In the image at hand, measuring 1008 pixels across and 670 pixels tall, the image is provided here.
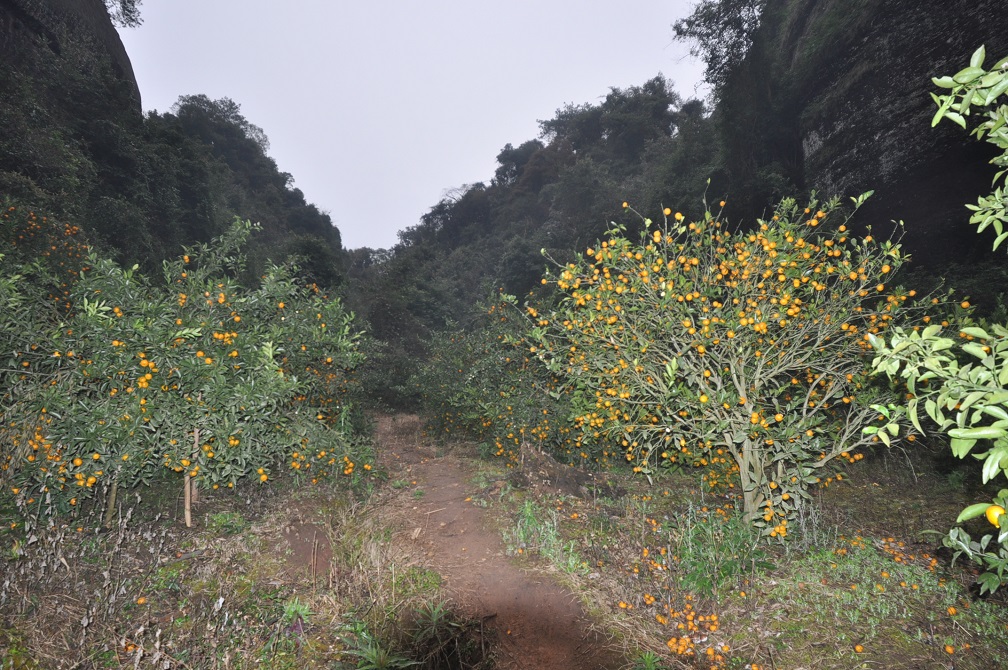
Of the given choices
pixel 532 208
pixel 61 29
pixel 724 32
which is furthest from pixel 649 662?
pixel 532 208

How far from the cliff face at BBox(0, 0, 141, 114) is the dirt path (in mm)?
23924

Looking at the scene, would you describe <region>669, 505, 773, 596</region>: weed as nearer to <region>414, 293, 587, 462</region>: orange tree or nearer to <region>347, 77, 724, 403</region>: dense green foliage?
<region>414, 293, 587, 462</region>: orange tree

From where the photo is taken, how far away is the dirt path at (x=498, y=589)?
406 cm

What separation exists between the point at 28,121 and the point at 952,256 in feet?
91.0

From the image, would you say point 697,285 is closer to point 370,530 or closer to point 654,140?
point 370,530

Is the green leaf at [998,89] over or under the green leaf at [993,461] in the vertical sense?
over

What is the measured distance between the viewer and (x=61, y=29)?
65.7 ft

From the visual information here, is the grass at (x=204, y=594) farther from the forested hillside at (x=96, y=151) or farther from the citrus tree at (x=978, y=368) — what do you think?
the forested hillside at (x=96, y=151)

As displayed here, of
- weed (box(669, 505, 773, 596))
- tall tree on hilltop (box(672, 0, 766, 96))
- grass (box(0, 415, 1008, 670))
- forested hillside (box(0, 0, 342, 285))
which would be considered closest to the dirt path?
grass (box(0, 415, 1008, 670))

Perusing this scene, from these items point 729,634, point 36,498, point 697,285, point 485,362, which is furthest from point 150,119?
point 729,634

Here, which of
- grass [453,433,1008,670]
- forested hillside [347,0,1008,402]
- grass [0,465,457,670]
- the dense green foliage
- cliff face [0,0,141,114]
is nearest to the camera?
grass [0,465,457,670]

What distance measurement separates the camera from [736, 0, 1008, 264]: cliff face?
1164cm

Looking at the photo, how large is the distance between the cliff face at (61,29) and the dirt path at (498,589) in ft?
78.5

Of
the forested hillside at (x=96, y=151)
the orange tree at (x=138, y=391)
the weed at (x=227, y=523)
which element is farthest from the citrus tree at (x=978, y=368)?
the forested hillside at (x=96, y=151)
